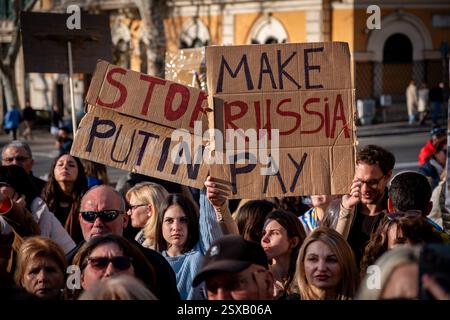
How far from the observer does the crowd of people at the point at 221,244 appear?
11.4 ft

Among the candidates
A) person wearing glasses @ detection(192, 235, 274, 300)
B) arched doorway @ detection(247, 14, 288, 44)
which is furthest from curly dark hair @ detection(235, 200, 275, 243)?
arched doorway @ detection(247, 14, 288, 44)

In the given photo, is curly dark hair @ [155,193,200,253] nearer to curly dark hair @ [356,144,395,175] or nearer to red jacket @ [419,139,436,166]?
curly dark hair @ [356,144,395,175]

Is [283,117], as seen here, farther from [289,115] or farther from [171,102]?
[171,102]

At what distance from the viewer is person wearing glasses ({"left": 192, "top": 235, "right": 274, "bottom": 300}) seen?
365 centimetres

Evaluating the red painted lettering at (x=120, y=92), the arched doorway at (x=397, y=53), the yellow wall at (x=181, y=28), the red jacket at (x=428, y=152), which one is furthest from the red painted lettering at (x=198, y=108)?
the yellow wall at (x=181, y=28)

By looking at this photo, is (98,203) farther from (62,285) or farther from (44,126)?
(44,126)

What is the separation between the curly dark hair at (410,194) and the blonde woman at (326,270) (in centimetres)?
98

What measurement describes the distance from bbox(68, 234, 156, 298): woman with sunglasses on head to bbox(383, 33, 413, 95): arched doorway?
2660 cm

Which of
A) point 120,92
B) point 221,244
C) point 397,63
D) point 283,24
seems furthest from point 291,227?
point 397,63

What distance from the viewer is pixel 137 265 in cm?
431

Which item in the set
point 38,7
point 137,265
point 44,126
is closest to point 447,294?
point 137,265

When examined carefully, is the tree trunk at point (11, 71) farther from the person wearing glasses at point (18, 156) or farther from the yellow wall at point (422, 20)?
the person wearing glasses at point (18, 156)

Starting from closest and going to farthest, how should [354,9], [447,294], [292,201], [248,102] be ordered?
[447,294] → [248,102] → [292,201] → [354,9]

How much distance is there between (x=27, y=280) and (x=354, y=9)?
25.5m
